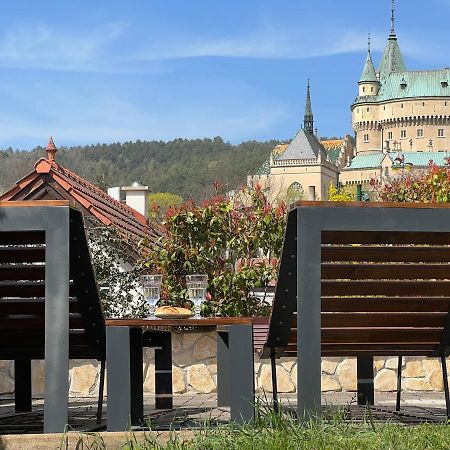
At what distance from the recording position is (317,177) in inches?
4481

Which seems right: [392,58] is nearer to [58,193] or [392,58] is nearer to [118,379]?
[58,193]

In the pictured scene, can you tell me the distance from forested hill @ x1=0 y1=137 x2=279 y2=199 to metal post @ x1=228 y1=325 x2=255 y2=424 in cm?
5943

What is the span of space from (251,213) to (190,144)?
84737 millimetres

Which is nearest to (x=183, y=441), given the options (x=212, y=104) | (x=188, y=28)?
(x=188, y=28)

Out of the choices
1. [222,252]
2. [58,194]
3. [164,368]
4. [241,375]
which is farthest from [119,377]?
[58,194]

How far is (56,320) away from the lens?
402 centimetres

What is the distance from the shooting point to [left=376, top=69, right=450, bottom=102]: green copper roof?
119688 millimetres

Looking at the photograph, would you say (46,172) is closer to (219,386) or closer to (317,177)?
(219,386)

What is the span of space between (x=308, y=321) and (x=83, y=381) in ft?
14.4

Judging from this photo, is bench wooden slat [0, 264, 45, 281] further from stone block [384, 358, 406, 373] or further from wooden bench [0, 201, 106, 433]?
stone block [384, 358, 406, 373]

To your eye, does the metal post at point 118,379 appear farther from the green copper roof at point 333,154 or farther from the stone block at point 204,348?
the green copper roof at point 333,154

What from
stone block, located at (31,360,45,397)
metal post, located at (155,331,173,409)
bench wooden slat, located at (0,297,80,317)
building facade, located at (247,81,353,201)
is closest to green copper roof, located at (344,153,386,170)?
building facade, located at (247,81,353,201)

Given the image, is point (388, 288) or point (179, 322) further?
point (388, 288)

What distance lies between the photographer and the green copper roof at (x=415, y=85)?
393ft
